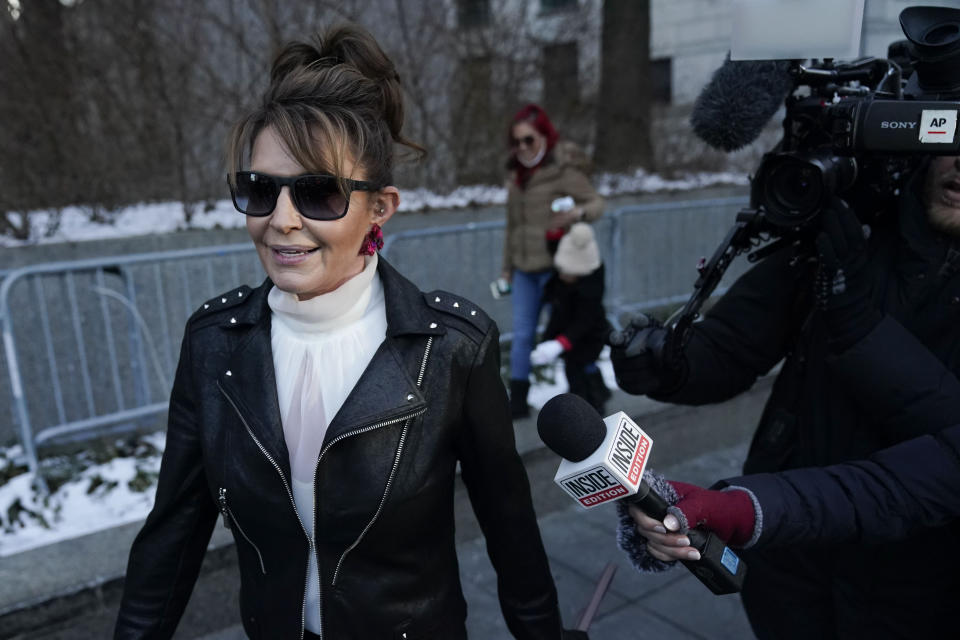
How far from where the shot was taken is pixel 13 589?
10.0 ft

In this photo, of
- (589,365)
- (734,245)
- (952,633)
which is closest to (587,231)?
(589,365)

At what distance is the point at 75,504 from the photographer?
4055 millimetres

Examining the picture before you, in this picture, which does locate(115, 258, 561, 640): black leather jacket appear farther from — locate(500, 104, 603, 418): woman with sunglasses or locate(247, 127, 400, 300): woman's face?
locate(500, 104, 603, 418): woman with sunglasses

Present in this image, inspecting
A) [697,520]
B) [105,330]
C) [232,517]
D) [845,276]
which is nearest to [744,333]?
[845,276]

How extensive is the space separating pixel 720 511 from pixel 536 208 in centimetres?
408

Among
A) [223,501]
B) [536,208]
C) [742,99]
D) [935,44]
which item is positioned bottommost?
[536,208]

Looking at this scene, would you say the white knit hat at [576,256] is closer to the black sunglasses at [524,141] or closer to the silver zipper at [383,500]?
the black sunglasses at [524,141]

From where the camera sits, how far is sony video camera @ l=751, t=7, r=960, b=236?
1.69m

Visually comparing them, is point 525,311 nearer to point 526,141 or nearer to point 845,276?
point 526,141

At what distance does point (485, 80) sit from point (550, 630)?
7379mm

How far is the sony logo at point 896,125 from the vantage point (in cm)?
168

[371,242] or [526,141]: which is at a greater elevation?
[371,242]

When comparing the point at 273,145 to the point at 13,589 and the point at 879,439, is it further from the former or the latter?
the point at 13,589

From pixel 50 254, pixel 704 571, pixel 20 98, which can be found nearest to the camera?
pixel 704 571
